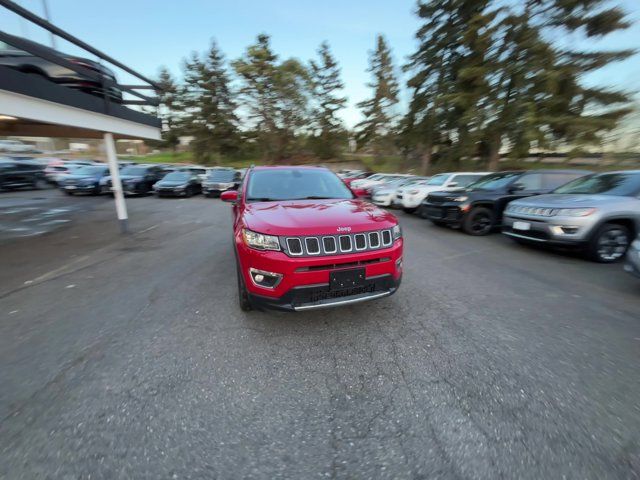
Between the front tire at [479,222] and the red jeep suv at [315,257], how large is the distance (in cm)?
538

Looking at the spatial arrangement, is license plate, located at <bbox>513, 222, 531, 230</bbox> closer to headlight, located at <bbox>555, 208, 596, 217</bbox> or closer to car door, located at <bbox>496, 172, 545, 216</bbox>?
headlight, located at <bbox>555, 208, 596, 217</bbox>

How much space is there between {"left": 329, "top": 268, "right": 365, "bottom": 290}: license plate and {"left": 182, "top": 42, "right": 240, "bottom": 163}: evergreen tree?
4748cm

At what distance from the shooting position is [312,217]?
3.16m

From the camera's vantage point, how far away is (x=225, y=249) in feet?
21.3

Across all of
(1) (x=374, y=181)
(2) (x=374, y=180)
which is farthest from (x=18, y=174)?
(2) (x=374, y=180)

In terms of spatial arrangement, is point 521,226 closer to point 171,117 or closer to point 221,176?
point 221,176

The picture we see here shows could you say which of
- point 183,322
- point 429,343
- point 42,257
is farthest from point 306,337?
point 42,257

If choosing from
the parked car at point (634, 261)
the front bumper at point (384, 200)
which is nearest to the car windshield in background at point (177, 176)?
the front bumper at point (384, 200)

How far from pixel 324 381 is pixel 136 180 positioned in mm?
17872

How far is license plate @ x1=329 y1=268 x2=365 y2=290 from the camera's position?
285 centimetres

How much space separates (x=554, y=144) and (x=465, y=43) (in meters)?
8.26

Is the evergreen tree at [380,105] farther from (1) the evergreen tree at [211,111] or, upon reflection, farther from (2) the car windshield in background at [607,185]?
(2) the car windshield in background at [607,185]

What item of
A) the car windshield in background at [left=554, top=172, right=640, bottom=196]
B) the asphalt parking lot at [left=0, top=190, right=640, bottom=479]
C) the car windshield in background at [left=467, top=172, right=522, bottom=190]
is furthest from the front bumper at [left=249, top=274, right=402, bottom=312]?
the car windshield in background at [left=467, top=172, right=522, bottom=190]

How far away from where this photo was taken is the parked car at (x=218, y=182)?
54.4 feet
